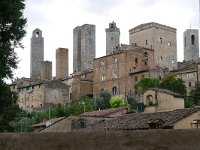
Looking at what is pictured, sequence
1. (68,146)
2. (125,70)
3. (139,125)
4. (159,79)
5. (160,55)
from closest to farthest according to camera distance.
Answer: (68,146) < (139,125) < (159,79) < (125,70) < (160,55)

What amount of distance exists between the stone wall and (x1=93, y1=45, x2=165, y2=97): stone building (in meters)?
75.3

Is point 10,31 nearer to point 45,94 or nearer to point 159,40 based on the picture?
point 45,94

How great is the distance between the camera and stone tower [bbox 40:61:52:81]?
319 feet

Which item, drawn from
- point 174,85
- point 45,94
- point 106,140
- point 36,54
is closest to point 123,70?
point 45,94

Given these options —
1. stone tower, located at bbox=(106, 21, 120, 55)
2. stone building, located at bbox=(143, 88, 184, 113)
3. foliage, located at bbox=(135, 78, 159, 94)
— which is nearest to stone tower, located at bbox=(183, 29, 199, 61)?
stone tower, located at bbox=(106, 21, 120, 55)

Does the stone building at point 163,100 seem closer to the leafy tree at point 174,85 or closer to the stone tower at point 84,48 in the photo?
the leafy tree at point 174,85

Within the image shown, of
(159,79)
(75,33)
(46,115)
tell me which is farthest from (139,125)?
(75,33)

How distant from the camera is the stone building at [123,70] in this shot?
8300 centimetres

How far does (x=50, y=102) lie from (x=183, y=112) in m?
63.3

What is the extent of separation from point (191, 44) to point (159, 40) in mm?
18811

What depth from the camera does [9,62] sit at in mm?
12711

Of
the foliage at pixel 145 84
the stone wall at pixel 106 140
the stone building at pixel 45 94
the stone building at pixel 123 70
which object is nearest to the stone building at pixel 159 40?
the stone building at pixel 123 70

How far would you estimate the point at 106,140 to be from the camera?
18.1 feet

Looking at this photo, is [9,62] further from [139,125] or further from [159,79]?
[159,79]
